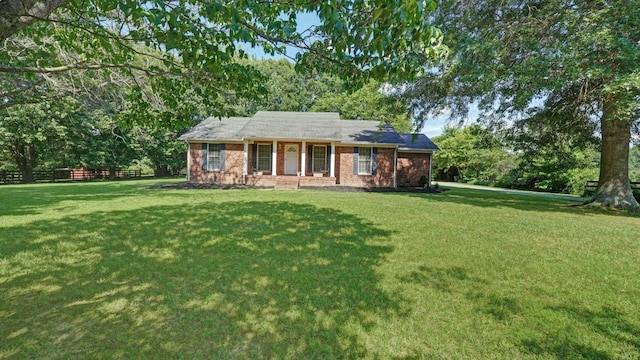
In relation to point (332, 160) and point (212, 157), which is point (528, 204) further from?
point (212, 157)

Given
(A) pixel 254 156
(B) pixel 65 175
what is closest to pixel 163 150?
(B) pixel 65 175

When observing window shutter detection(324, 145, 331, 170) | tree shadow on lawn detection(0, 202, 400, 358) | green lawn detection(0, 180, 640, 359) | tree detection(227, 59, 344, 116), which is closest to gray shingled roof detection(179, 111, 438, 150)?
window shutter detection(324, 145, 331, 170)

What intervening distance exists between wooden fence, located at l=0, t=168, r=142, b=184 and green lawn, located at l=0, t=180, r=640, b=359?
77.4 ft

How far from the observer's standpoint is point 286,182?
16.2 meters

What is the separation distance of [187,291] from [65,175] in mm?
32525

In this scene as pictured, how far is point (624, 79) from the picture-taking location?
22.8 feet

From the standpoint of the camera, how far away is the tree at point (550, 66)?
7.40m

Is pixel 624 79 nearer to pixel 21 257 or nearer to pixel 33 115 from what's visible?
pixel 21 257

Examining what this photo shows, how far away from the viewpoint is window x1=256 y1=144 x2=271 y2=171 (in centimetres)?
1828

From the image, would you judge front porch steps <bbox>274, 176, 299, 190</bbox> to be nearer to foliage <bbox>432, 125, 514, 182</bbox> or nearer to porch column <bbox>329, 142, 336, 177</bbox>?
porch column <bbox>329, 142, 336, 177</bbox>

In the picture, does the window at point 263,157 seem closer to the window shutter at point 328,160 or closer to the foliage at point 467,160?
the window shutter at point 328,160

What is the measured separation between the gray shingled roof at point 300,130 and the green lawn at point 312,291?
10559mm

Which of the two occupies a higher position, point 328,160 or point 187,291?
point 328,160

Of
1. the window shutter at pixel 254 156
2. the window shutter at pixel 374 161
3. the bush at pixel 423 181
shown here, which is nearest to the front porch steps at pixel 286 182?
the window shutter at pixel 254 156
